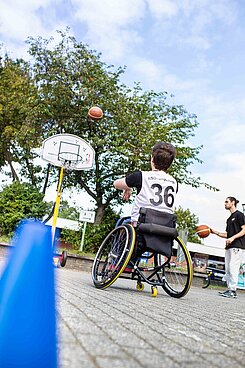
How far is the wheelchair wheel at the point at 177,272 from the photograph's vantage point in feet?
13.7

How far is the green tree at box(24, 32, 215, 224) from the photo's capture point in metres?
16.5

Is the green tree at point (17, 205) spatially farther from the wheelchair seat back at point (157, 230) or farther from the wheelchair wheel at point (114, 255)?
the wheelchair seat back at point (157, 230)

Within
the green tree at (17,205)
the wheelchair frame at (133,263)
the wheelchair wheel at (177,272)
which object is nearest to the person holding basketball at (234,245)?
the wheelchair wheel at (177,272)

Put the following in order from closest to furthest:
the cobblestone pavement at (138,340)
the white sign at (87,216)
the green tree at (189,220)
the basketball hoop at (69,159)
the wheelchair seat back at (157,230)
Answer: the cobblestone pavement at (138,340) < the wheelchair seat back at (157,230) < the basketball hoop at (69,159) < the white sign at (87,216) < the green tree at (189,220)

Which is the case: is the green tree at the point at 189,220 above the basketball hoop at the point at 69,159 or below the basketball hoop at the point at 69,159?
above

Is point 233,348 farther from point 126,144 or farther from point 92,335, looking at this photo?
point 126,144

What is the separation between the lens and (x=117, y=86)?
17.6 m

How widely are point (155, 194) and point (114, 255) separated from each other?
0.73 meters

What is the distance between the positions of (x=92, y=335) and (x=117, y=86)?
16.8m

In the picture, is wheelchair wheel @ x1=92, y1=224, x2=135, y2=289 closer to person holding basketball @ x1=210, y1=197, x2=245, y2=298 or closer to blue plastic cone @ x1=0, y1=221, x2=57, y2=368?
blue plastic cone @ x1=0, y1=221, x2=57, y2=368

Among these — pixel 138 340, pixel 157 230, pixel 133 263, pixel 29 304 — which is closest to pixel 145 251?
pixel 133 263

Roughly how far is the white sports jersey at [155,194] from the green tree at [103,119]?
38.7 ft

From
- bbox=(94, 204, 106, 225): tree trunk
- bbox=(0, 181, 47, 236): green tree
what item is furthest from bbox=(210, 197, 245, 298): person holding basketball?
bbox=(94, 204, 106, 225): tree trunk

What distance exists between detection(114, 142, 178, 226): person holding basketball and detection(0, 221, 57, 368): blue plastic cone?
2.97 metres
